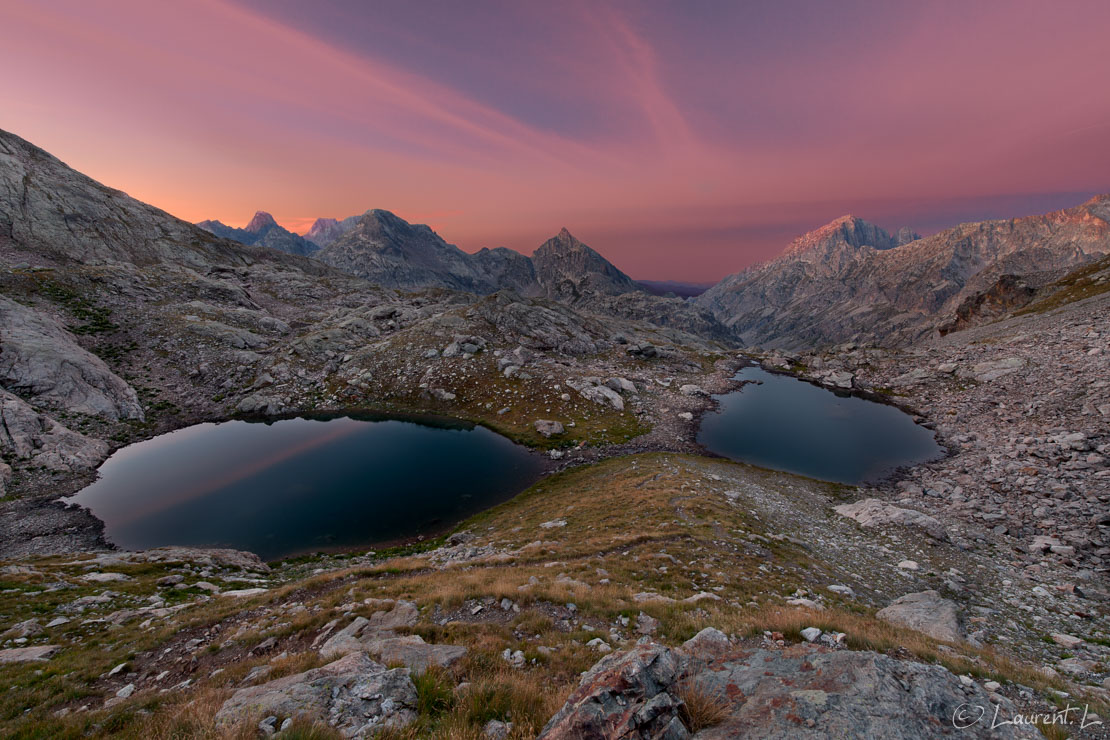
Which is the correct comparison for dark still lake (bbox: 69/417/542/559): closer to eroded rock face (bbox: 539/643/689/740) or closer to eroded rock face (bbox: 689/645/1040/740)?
eroded rock face (bbox: 539/643/689/740)

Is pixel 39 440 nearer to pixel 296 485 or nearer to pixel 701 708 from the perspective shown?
pixel 296 485

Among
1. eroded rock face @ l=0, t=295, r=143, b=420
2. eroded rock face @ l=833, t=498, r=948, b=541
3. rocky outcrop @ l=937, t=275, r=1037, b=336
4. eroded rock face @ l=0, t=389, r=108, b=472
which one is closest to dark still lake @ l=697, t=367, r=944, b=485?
eroded rock face @ l=833, t=498, r=948, b=541

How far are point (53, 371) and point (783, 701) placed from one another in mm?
76038

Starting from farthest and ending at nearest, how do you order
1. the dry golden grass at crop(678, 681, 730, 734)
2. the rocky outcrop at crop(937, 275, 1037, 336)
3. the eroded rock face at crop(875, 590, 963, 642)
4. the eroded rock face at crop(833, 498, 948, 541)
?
1. the rocky outcrop at crop(937, 275, 1037, 336)
2. the eroded rock face at crop(833, 498, 948, 541)
3. the eroded rock face at crop(875, 590, 963, 642)
4. the dry golden grass at crop(678, 681, 730, 734)

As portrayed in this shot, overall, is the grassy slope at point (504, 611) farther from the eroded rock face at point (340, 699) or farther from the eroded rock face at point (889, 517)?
the eroded rock face at point (889, 517)

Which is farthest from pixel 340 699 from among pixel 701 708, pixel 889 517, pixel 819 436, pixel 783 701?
pixel 819 436

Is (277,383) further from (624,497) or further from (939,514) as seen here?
(939,514)

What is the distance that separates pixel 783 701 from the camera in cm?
610

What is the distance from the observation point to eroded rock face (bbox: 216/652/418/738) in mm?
7035

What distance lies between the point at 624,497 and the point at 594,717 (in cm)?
2667

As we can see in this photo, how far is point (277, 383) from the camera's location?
66562 millimetres

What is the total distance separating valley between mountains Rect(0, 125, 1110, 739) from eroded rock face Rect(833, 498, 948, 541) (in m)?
0.26

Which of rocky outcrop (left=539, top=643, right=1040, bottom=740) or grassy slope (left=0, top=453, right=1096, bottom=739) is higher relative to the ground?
rocky outcrop (left=539, top=643, right=1040, bottom=740)

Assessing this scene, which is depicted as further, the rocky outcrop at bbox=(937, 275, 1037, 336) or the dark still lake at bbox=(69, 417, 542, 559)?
the rocky outcrop at bbox=(937, 275, 1037, 336)
